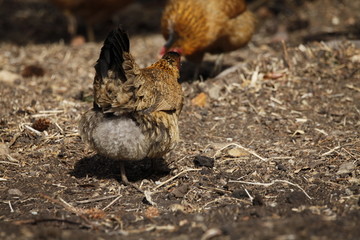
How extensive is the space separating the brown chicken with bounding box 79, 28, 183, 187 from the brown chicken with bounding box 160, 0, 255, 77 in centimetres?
249

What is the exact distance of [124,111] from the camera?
3.95 metres

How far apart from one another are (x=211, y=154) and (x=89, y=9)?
498 centimetres

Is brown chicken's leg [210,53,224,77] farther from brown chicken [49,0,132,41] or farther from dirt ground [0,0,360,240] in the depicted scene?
brown chicken [49,0,132,41]

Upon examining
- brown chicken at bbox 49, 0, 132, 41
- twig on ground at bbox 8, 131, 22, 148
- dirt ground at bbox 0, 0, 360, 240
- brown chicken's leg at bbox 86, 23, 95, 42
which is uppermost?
brown chicken at bbox 49, 0, 132, 41

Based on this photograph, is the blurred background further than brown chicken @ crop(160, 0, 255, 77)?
Yes

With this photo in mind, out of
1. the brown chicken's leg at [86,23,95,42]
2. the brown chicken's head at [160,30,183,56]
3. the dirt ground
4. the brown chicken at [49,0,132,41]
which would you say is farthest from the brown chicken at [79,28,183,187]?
the brown chicken's leg at [86,23,95,42]

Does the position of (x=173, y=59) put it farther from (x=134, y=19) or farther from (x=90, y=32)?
(x=134, y=19)

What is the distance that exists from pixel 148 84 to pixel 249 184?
1239mm

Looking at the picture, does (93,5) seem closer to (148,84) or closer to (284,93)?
(284,93)

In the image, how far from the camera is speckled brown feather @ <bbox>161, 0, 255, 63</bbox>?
672cm

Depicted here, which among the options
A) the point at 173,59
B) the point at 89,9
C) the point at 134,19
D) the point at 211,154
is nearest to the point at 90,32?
the point at 89,9

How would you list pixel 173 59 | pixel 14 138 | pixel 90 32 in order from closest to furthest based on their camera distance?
pixel 173 59, pixel 14 138, pixel 90 32

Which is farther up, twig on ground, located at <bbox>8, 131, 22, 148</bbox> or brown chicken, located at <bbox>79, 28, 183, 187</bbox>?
brown chicken, located at <bbox>79, 28, 183, 187</bbox>

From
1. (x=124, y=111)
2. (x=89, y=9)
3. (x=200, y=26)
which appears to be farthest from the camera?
(x=89, y=9)
